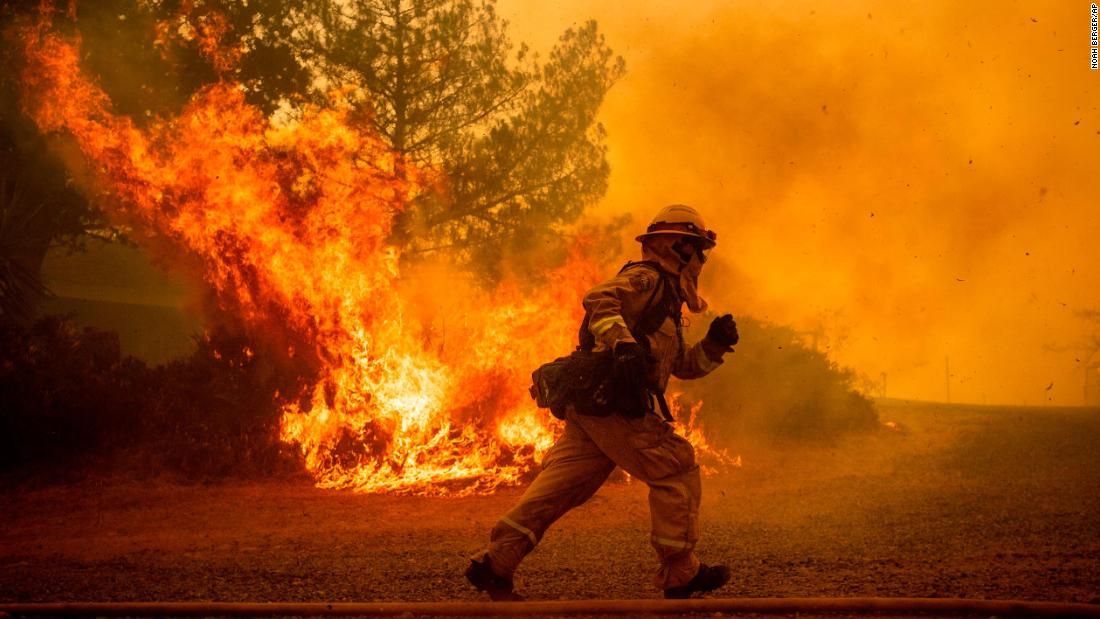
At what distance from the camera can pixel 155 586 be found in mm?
5426

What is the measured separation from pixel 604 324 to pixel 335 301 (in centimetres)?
664

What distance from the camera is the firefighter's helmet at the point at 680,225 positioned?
5.18 metres

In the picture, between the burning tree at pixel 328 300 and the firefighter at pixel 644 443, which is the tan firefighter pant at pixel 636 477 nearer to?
the firefighter at pixel 644 443

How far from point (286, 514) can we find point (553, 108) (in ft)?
25.1

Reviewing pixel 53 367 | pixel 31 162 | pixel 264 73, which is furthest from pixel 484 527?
pixel 31 162

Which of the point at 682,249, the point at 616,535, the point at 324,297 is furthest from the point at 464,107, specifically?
the point at 682,249

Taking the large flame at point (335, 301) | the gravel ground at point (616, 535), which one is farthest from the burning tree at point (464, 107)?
the gravel ground at point (616, 535)

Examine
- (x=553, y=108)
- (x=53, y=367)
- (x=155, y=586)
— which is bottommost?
(x=155, y=586)

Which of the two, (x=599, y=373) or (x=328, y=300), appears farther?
(x=328, y=300)

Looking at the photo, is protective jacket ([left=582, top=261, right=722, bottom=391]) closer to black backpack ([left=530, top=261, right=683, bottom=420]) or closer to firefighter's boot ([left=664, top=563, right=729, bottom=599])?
black backpack ([left=530, top=261, right=683, bottom=420])

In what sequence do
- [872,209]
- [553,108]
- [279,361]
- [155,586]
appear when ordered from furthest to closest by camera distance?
[553,108] → [872,209] → [279,361] → [155,586]

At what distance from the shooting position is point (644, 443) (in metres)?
4.82

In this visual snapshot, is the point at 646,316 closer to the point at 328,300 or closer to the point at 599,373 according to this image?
the point at 599,373

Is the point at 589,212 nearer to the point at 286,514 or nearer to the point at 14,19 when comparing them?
the point at 286,514
